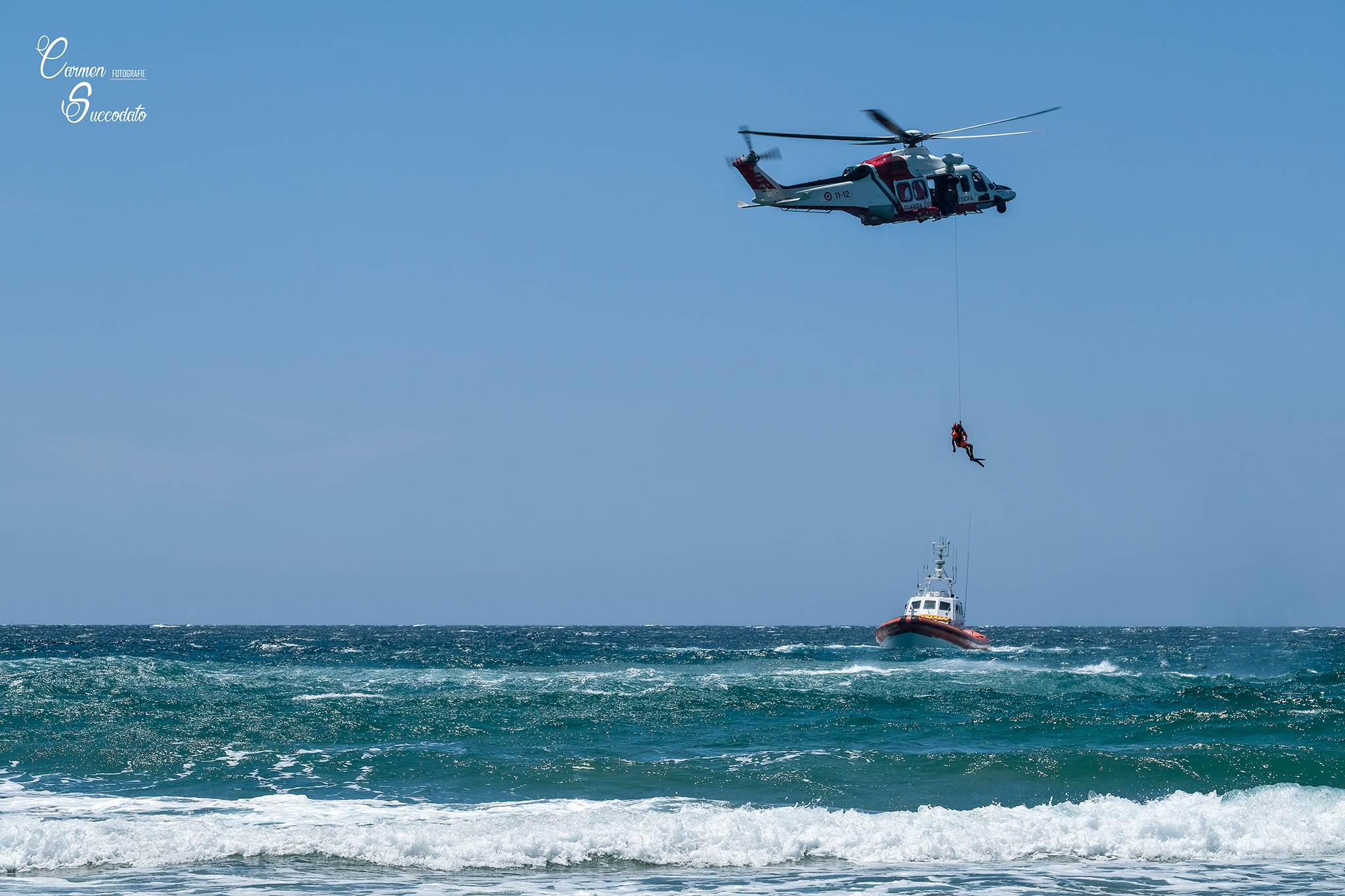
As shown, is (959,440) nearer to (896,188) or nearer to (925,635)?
(896,188)

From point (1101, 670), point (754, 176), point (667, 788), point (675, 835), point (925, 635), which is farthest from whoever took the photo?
point (925, 635)

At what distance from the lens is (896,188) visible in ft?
72.5

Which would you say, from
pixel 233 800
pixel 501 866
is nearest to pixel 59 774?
pixel 233 800

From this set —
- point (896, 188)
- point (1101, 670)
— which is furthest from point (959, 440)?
point (1101, 670)

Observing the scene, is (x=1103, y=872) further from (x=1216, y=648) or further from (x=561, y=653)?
(x=1216, y=648)

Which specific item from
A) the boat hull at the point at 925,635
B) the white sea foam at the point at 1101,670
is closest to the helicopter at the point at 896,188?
the white sea foam at the point at 1101,670

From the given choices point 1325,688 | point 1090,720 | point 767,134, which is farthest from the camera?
point 1325,688

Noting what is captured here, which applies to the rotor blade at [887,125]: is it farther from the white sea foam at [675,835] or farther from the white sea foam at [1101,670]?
the white sea foam at [1101,670]

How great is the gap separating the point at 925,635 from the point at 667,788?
38799 mm

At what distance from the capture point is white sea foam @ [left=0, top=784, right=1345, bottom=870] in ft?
45.6

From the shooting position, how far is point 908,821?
50.0 feet

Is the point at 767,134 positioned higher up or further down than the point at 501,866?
higher up

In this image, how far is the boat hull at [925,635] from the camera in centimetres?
5472

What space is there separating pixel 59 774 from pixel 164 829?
6083mm
